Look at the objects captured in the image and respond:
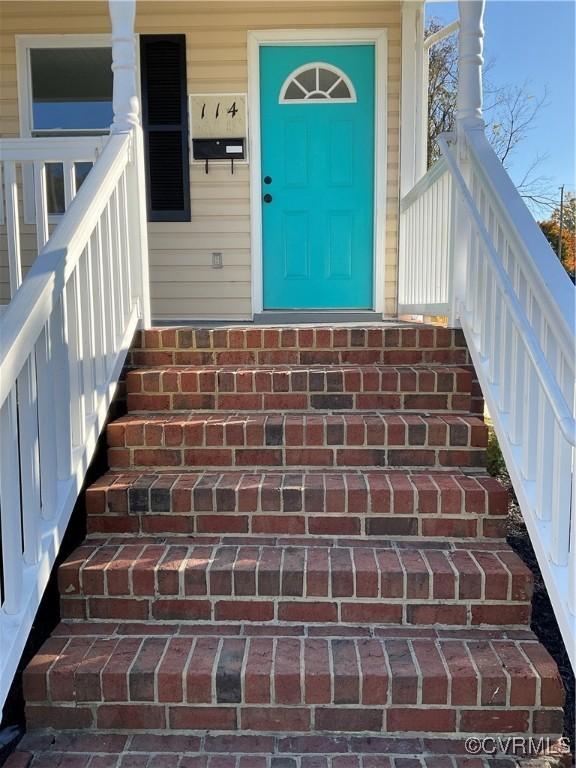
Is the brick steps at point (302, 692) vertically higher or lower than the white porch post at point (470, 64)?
lower

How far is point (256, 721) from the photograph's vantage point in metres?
1.84

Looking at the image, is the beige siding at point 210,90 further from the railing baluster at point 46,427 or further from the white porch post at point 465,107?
the railing baluster at point 46,427

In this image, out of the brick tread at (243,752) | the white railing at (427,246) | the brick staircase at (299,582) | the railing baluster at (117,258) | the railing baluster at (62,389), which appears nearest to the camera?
the brick tread at (243,752)

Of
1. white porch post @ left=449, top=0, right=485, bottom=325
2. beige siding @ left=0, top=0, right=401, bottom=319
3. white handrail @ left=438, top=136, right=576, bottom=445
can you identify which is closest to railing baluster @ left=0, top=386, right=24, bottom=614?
white handrail @ left=438, top=136, right=576, bottom=445

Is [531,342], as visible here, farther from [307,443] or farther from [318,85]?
[318,85]

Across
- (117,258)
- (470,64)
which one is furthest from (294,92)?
(117,258)

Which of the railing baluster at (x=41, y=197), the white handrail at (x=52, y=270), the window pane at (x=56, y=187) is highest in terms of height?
the window pane at (x=56, y=187)

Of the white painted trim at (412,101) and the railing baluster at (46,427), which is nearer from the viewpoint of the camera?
the railing baluster at (46,427)

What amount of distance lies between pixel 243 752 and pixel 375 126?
4070mm

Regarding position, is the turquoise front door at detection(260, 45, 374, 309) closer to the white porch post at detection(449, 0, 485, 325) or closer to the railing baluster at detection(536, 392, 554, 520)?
the white porch post at detection(449, 0, 485, 325)

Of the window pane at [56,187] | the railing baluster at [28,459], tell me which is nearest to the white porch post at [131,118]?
the railing baluster at [28,459]

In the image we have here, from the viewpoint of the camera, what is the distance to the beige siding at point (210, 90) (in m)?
4.30

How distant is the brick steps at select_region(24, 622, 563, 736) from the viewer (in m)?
1.81

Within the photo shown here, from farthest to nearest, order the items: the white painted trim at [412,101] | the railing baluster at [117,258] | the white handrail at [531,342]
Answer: the white painted trim at [412,101] < the railing baluster at [117,258] < the white handrail at [531,342]
